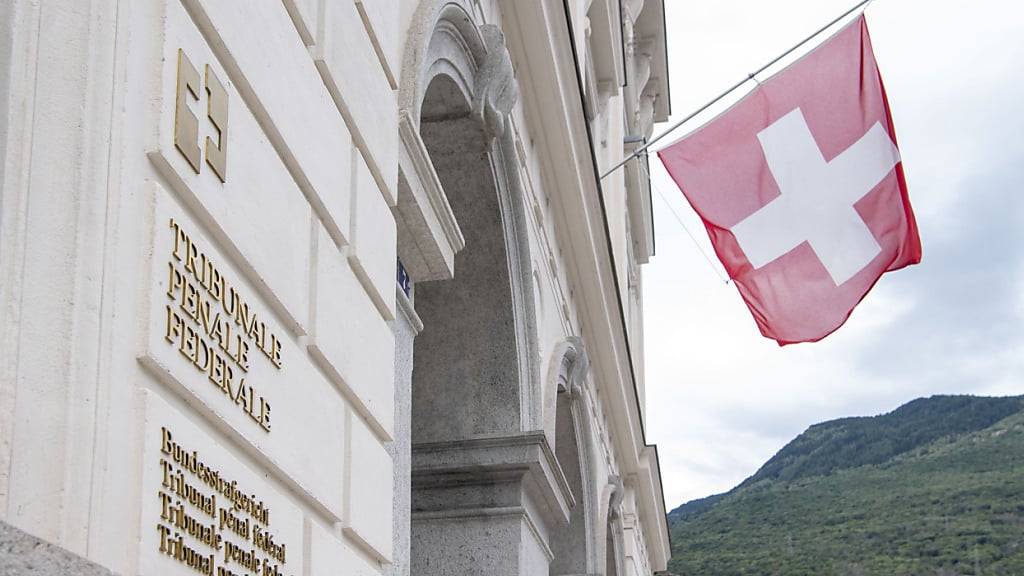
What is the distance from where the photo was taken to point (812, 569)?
6450 cm

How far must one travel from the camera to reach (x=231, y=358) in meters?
3.10

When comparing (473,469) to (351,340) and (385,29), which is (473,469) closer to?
(385,29)

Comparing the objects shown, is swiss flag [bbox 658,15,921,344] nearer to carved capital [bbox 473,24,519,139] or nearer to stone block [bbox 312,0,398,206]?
carved capital [bbox 473,24,519,139]

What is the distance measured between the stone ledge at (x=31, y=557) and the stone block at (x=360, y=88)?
6.82 ft

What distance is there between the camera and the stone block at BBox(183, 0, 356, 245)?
10.6 feet

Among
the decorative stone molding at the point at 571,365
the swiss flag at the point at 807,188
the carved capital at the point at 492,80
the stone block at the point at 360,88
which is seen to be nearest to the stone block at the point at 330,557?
the stone block at the point at 360,88

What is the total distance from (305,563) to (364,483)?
2.18 ft

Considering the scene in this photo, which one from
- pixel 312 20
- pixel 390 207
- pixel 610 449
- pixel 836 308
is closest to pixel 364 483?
pixel 390 207

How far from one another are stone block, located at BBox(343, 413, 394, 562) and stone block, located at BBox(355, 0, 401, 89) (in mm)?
1277

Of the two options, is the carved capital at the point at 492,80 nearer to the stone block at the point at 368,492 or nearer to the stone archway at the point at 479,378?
the stone archway at the point at 479,378

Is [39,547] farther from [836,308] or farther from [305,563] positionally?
[836,308]

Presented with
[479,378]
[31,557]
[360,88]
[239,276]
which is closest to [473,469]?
[479,378]

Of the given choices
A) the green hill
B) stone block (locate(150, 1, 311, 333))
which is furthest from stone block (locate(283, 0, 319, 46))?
the green hill

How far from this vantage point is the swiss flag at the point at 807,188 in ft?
34.3
